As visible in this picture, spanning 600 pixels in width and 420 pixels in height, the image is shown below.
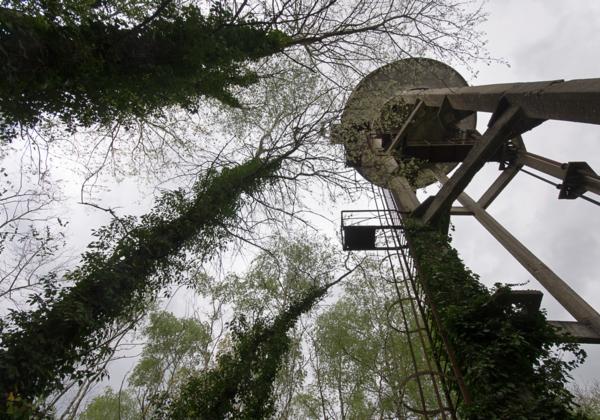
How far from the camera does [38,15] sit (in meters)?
4.25

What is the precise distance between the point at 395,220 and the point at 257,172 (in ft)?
11.5

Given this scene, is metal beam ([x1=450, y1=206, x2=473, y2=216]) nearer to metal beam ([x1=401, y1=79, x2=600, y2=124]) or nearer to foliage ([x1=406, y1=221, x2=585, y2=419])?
metal beam ([x1=401, y1=79, x2=600, y2=124])

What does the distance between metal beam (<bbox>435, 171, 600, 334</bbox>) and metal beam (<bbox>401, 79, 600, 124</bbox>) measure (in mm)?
2309

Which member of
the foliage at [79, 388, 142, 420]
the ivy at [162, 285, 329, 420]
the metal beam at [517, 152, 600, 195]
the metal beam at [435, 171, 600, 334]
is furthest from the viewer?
the foliage at [79, 388, 142, 420]

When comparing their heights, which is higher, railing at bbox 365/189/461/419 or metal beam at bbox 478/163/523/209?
metal beam at bbox 478/163/523/209

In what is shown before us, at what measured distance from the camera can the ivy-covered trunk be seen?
4.32m

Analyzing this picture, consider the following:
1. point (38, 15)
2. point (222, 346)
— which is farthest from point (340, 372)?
point (38, 15)

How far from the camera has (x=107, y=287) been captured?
529 centimetres

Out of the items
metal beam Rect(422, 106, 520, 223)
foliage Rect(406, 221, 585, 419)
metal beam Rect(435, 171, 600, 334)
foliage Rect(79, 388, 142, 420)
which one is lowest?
foliage Rect(406, 221, 585, 419)

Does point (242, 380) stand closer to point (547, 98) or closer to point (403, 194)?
point (403, 194)

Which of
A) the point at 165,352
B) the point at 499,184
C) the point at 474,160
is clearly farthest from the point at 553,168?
the point at 165,352

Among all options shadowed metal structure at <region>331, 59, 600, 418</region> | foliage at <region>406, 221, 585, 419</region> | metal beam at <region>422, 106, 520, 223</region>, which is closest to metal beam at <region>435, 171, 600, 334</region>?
shadowed metal structure at <region>331, 59, 600, 418</region>

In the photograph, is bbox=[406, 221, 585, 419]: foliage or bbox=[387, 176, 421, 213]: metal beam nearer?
bbox=[406, 221, 585, 419]: foliage

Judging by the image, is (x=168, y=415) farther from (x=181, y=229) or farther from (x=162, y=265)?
(x=181, y=229)
